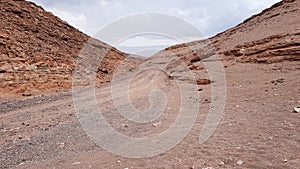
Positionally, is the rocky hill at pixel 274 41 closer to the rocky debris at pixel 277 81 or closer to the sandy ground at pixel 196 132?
the sandy ground at pixel 196 132

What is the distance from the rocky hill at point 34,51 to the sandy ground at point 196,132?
4974mm

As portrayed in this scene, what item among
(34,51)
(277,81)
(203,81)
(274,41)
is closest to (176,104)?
(277,81)

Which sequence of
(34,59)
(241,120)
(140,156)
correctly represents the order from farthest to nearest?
(34,59) < (241,120) < (140,156)

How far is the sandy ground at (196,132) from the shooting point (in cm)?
451

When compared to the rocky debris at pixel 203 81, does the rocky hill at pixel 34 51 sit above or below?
above

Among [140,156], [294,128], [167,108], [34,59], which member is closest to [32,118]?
[167,108]

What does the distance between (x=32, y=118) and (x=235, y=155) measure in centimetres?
653

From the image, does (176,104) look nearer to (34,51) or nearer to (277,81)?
(277,81)

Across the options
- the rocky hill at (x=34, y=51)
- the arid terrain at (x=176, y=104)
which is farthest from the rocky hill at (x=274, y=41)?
the rocky hill at (x=34, y=51)

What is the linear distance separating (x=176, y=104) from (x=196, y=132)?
3.75 m

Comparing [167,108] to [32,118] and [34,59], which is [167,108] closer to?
[32,118]

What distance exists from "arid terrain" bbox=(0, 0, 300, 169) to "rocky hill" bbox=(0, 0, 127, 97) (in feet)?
0.23

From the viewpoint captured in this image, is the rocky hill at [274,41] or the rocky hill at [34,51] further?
the rocky hill at [34,51]

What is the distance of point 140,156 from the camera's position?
16.1 feet
